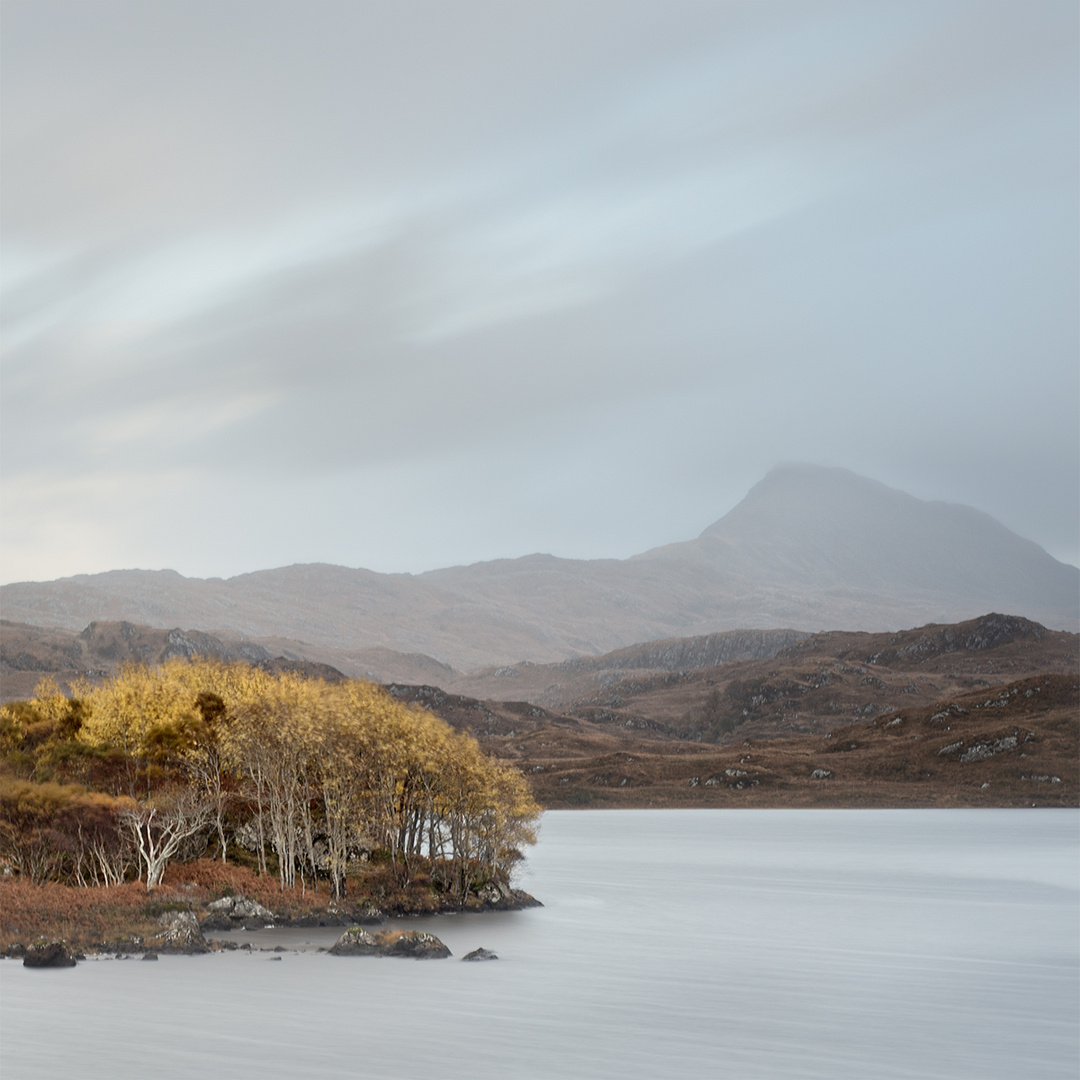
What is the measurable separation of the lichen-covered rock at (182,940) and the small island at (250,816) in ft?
0.55

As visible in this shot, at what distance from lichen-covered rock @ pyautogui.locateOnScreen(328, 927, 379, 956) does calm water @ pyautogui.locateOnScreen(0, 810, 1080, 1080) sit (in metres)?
0.90

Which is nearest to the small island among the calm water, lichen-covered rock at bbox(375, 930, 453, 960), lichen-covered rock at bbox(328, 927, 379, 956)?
the calm water

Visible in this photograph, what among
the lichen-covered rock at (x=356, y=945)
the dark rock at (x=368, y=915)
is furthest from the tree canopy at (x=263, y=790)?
the lichen-covered rock at (x=356, y=945)

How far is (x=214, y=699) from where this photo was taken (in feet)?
194

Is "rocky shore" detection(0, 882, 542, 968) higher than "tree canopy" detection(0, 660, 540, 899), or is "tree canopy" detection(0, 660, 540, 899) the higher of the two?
"tree canopy" detection(0, 660, 540, 899)

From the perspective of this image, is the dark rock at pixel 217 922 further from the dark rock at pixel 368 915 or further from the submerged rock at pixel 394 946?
the submerged rock at pixel 394 946

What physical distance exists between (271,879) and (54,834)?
991 centimetres

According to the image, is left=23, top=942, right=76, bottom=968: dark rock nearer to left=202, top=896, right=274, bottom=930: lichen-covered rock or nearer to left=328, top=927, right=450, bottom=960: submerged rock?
Result: left=202, top=896, right=274, bottom=930: lichen-covered rock

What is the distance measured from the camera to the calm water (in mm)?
27688

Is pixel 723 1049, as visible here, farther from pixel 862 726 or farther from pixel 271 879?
pixel 862 726

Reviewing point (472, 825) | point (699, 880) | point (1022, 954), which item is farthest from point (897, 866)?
point (472, 825)

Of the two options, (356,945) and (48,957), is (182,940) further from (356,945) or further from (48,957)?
(356,945)

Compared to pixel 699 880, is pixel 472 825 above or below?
above

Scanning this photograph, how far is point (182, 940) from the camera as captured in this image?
130 ft
